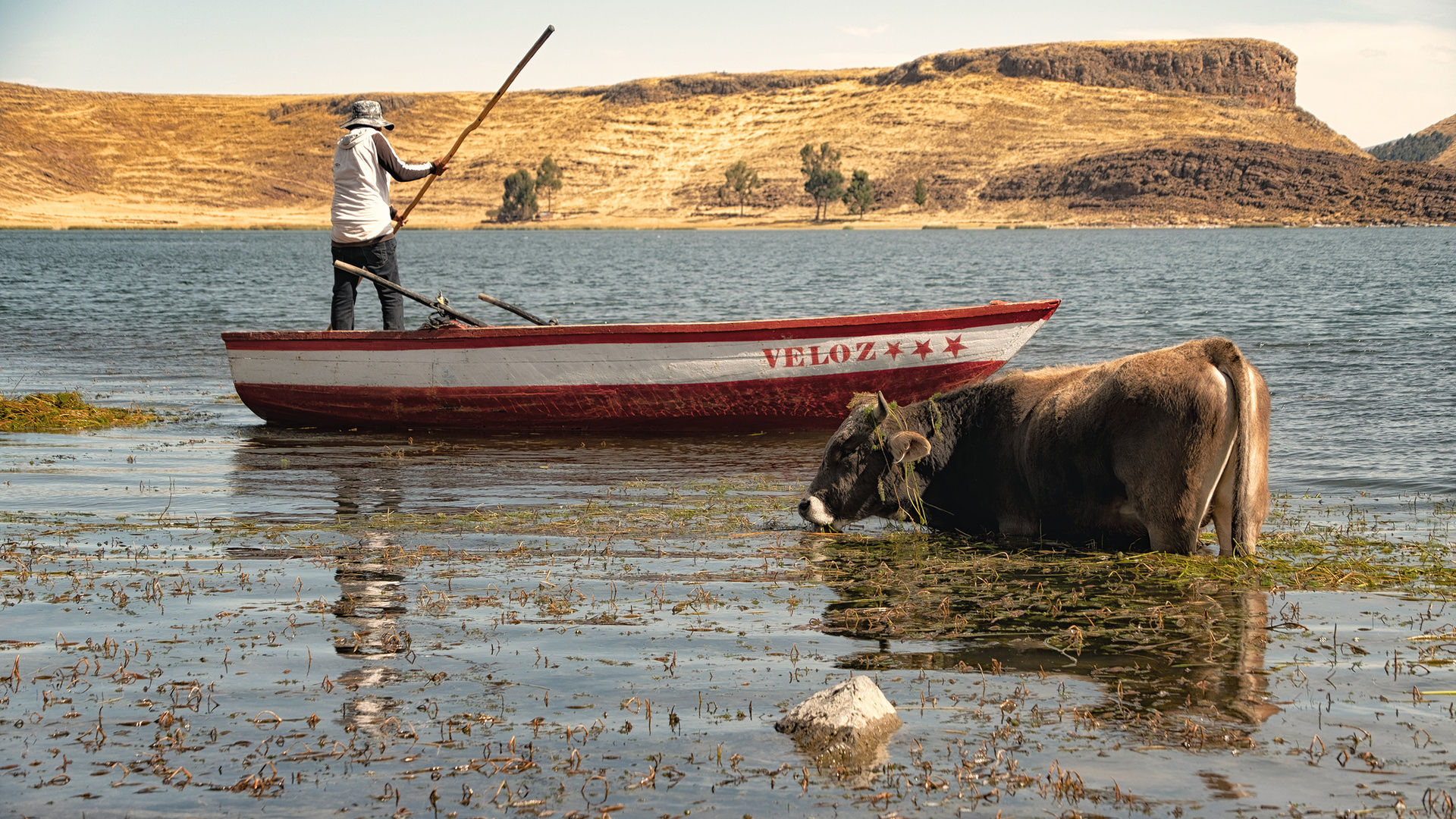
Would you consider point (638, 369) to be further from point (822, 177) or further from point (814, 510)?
point (822, 177)

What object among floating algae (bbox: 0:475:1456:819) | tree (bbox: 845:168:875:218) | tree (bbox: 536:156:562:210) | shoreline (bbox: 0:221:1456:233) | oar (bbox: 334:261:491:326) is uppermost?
tree (bbox: 536:156:562:210)

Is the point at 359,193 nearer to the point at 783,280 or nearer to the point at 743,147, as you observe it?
the point at 783,280

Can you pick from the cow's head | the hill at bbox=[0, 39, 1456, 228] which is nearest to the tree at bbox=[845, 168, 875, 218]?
the hill at bbox=[0, 39, 1456, 228]

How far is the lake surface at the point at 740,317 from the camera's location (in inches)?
441

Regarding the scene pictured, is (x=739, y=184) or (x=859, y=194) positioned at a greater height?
(x=739, y=184)

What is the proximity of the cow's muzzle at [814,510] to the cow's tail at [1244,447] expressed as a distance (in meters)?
2.52

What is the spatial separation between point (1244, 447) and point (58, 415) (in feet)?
40.6

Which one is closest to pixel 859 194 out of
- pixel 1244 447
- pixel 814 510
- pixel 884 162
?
pixel 884 162

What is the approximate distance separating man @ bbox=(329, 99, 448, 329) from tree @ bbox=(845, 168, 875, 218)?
13391 centimetres

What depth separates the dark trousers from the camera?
13.1 metres

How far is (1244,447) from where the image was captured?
6625 millimetres

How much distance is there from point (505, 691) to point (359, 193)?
8966mm

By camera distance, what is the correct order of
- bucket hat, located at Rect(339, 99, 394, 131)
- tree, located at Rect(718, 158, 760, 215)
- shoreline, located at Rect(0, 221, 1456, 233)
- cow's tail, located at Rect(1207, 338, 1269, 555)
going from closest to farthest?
cow's tail, located at Rect(1207, 338, 1269, 555)
bucket hat, located at Rect(339, 99, 394, 131)
shoreline, located at Rect(0, 221, 1456, 233)
tree, located at Rect(718, 158, 760, 215)

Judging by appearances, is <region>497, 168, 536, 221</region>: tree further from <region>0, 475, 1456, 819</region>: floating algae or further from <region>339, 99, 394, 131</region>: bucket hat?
<region>0, 475, 1456, 819</region>: floating algae
